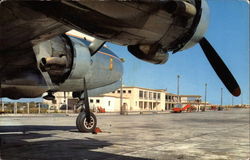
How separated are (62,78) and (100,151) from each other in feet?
9.02

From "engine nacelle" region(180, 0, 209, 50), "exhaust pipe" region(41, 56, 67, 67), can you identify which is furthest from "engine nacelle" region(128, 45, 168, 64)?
"exhaust pipe" region(41, 56, 67, 67)

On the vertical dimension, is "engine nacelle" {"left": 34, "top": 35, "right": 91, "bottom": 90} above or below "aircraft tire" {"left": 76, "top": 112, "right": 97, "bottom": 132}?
above

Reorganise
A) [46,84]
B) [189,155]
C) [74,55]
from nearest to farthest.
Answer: [189,155] → [74,55] → [46,84]

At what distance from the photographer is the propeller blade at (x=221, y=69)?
6.12 m

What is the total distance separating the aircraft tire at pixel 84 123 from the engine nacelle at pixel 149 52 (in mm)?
8906

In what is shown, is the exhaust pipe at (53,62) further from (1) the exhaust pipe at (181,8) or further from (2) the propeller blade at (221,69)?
(1) the exhaust pipe at (181,8)

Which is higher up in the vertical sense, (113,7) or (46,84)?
(113,7)

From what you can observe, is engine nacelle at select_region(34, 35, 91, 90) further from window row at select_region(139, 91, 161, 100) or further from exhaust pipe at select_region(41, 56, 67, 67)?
window row at select_region(139, 91, 161, 100)

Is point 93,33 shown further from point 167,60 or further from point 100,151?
point 100,151

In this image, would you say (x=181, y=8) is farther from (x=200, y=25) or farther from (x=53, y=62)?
(x=53, y=62)

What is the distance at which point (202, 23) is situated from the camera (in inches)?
193

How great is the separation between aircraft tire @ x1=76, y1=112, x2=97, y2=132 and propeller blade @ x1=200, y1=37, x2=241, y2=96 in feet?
28.2

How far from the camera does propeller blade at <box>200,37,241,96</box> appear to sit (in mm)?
6117

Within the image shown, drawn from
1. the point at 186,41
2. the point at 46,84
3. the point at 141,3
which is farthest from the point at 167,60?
the point at 46,84
